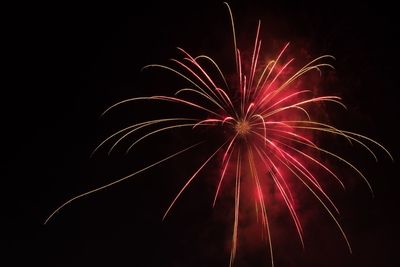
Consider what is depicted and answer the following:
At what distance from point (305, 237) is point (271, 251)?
2.17ft

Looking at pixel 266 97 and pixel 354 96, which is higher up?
pixel 354 96

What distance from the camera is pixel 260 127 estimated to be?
7.09 meters

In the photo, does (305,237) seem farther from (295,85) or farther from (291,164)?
(295,85)

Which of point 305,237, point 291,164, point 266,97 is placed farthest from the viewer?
point 305,237

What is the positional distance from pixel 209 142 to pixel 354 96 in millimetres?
2715

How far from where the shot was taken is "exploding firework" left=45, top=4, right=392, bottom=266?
7180 millimetres

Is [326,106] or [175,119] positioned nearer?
[175,119]

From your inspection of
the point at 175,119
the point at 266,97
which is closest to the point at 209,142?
the point at 175,119

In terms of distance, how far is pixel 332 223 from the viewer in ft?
27.7

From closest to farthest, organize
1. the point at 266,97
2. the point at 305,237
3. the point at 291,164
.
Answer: the point at 266,97 < the point at 291,164 < the point at 305,237

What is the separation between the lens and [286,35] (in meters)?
7.99

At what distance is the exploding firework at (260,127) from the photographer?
718 cm

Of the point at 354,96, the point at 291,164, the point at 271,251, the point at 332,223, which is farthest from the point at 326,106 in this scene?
the point at 271,251

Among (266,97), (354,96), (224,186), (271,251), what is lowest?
(271,251)
